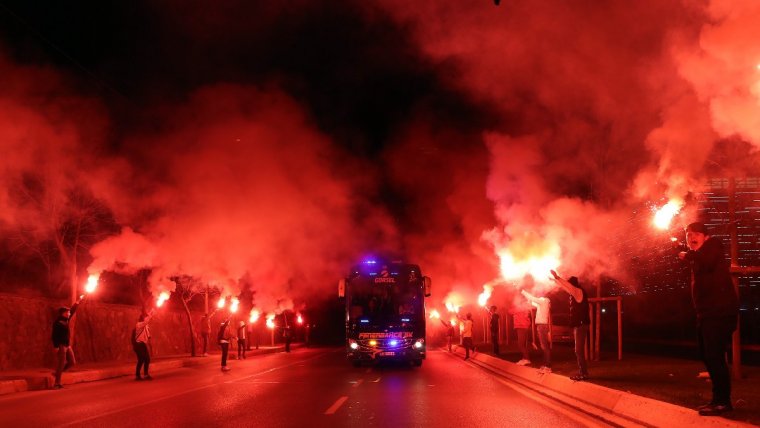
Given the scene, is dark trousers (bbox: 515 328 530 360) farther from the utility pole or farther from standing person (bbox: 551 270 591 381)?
the utility pole

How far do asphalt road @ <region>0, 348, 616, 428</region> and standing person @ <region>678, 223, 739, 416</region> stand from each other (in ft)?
6.81

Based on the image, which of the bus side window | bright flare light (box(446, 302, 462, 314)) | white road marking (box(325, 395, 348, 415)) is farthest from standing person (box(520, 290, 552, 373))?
bright flare light (box(446, 302, 462, 314))

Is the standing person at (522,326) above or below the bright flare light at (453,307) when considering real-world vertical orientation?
above

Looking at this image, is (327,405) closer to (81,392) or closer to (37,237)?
(81,392)

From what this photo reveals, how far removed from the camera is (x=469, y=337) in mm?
24562

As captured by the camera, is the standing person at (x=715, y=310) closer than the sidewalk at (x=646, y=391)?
Yes

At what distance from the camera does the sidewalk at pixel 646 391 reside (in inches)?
313

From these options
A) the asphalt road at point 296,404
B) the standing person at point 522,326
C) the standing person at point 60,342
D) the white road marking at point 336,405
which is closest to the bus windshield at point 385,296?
the standing person at point 522,326

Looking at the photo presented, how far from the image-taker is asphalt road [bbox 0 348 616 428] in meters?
9.27

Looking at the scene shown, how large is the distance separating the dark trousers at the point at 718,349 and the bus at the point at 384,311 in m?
13.6

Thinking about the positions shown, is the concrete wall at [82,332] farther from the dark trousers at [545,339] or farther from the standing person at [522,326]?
the dark trousers at [545,339]

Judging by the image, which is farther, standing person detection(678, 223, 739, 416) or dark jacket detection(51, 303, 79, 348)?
dark jacket detection(51, 303, 79, 348)

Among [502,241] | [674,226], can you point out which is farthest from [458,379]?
[502,241]

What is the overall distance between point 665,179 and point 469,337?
38.7ft
